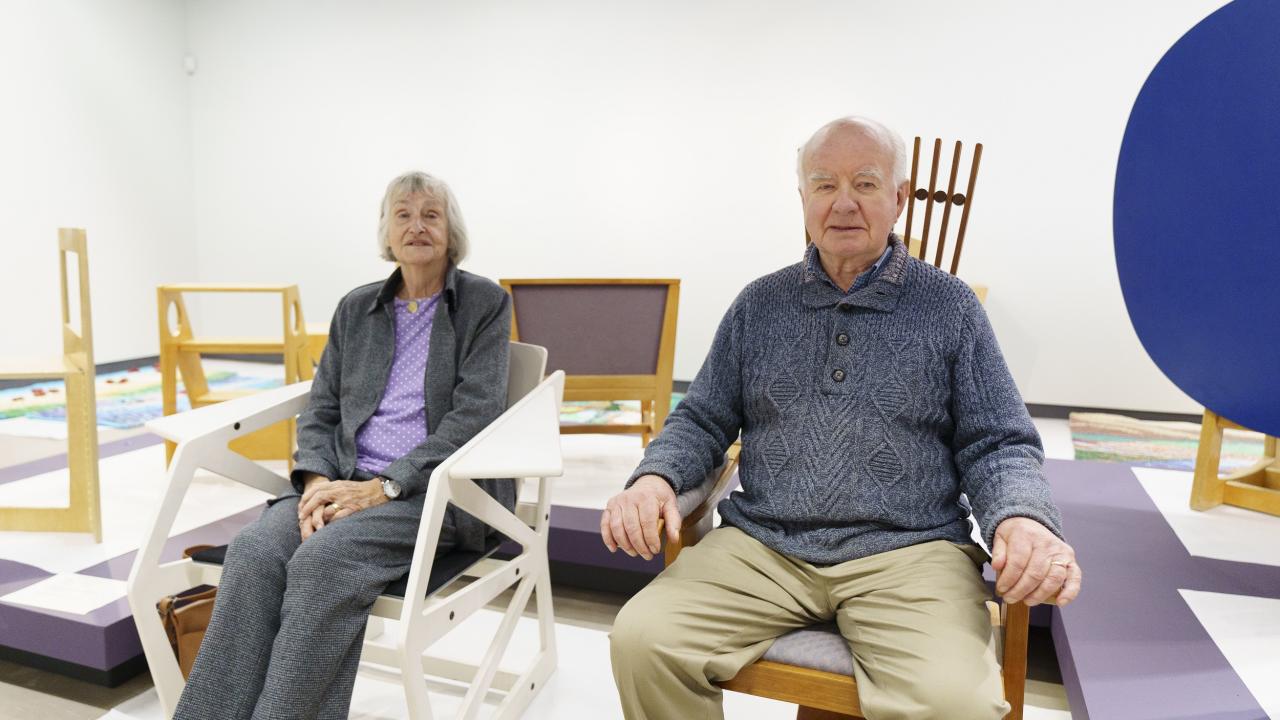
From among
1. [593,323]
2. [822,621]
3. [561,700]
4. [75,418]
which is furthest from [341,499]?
[593,323]

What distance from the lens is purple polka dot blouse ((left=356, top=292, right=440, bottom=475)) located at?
78.1 inches

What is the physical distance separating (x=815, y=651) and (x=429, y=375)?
1.10 meters

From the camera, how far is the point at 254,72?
7148 mm

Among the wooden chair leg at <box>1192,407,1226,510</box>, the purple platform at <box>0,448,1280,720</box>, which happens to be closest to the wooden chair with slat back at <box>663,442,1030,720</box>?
the purple platform at <box>0,448,1280,720</box>

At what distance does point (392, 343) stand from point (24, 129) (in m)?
5.58

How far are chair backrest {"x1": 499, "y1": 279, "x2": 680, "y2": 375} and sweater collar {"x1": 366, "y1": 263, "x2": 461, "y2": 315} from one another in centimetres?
120

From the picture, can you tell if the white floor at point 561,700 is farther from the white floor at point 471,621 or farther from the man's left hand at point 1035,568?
the man's left hand at point 1035,568

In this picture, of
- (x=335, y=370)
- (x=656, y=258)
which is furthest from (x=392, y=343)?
(x=656, y=258)

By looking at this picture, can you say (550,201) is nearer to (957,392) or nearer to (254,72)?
(254,72)

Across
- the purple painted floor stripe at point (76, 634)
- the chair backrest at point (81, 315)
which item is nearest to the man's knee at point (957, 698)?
the purple painted floor stripe at point (76, 634)

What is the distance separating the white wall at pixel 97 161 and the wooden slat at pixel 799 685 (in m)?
6.35

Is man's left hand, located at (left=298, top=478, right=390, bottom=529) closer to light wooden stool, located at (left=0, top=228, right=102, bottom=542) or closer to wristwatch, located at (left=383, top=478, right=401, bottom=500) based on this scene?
wristwatch, located at (left=383, top=478, right=401, bottom=500)

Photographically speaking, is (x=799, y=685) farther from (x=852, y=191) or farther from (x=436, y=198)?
(x=436, y=198)

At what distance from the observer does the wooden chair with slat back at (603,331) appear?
3.35m
